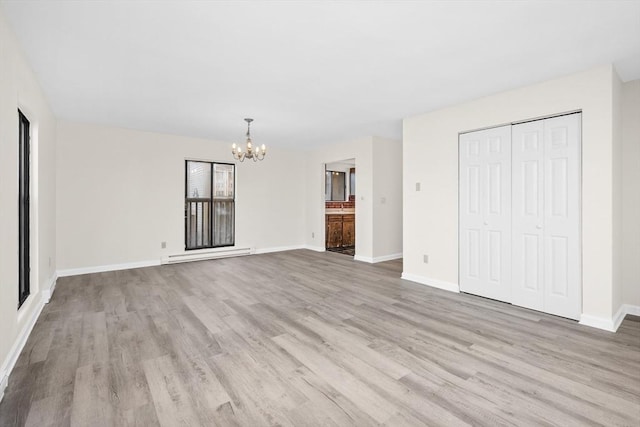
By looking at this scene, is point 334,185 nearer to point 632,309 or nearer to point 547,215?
point 547,215

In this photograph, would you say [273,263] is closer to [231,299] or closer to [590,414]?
[231,299]

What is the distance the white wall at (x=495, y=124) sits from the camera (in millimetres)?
2889

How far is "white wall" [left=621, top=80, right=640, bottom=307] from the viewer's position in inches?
129

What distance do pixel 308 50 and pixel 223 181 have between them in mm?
4740

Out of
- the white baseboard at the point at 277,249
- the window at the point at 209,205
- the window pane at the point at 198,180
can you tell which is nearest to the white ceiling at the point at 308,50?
the window pane at the point at 198,180

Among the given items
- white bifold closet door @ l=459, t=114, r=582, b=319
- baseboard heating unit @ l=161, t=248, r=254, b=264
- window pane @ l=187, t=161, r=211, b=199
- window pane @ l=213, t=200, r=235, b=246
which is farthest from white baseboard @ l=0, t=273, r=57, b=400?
white bifold closet door @ l=459, t=114, r=582, b=319

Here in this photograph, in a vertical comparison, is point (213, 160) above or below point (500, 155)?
above

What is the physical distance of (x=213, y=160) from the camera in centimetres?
652

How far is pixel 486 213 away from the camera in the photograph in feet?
12.5

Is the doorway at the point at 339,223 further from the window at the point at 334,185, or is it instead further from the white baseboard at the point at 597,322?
the white baseboard at the point at 597,322

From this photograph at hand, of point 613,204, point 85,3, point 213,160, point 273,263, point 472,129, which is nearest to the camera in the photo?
point 85,3

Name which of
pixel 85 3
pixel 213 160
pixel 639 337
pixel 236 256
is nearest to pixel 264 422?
pixel 85 3

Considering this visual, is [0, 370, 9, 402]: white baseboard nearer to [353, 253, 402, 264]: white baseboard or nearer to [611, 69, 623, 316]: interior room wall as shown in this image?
[611, 69, 623, 316]: interior room wall

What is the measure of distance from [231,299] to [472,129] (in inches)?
150
